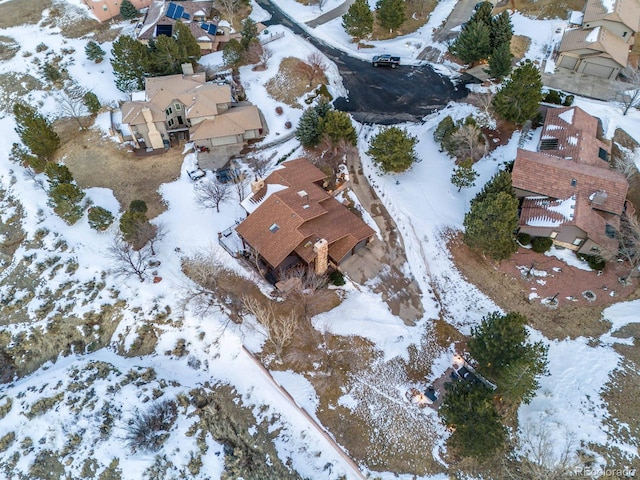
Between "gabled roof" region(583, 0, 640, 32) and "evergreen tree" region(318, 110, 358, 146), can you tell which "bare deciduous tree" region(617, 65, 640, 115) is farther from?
"evergreen tree" region(318, 110, 358, 146)

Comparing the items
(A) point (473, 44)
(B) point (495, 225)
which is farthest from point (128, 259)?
(A) point (473, 44)

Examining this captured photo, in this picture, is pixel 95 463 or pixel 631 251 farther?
pixel 631 251

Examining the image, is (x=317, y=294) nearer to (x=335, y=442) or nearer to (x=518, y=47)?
(x=335, y=442)

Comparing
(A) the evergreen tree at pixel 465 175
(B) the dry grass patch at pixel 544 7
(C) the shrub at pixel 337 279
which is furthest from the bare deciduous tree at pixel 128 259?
(B) the dry grass patch at pixel 544 7

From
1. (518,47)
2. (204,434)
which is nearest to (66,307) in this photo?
(204,434)

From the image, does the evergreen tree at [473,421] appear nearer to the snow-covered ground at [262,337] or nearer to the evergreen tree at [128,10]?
the snow-covered ground at [262,337]

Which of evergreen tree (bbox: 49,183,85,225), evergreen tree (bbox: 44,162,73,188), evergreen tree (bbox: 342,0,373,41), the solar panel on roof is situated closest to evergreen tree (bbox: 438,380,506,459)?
evergreen tree (bbox: 49,183,85,225)

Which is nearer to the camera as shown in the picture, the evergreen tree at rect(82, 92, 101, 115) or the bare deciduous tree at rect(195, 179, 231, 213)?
the bare deciduous tree at rect(195, 179, 231, 213)
